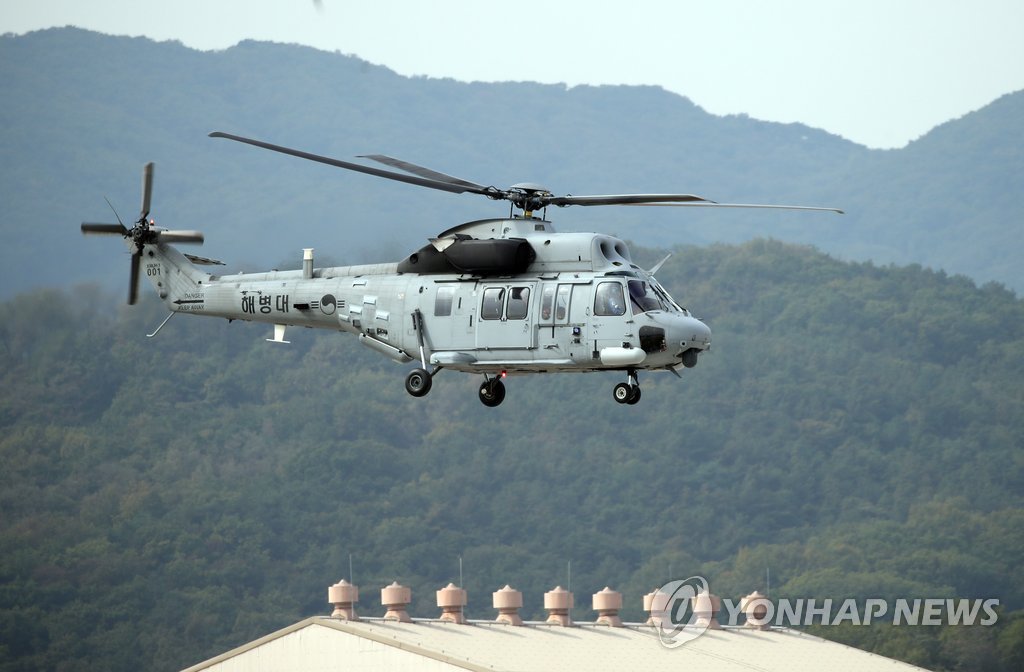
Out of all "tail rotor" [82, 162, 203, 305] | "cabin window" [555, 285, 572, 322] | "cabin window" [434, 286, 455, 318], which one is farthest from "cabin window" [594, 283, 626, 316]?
"tail rotor" [82, 162, 203, 305]

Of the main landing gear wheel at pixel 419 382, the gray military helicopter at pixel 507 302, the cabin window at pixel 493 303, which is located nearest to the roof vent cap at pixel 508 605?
the gray military helicopter at pixel 507 302

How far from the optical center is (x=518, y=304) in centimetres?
3584

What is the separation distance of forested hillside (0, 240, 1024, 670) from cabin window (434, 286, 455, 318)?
7685 centimetres

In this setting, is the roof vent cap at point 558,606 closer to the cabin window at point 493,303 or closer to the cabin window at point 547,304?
the cabin window at point 493,303

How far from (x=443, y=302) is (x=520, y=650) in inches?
1394

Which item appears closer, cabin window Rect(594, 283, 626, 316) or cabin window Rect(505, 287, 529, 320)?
cabin window Rect(594, 283, 626, 316)

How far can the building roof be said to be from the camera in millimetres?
64000

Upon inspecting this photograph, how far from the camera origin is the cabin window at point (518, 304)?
35.8 meters

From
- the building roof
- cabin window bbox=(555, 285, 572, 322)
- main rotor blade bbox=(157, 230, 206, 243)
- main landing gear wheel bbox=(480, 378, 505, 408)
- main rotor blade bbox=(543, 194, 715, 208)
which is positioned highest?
main rotor blade bbox=(543, 194, 715, 208)

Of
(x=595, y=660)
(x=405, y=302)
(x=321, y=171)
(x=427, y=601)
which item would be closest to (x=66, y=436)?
(x=427, y=601)

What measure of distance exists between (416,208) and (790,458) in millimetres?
41131

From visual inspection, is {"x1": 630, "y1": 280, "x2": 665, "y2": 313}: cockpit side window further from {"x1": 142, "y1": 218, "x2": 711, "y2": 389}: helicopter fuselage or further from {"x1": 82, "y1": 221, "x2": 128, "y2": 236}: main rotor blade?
{"x1": 82, "y1": 221, "x2": 128, "y2": 236}: main rotor blade

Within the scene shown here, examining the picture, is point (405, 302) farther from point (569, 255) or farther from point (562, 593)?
point (562, 593)

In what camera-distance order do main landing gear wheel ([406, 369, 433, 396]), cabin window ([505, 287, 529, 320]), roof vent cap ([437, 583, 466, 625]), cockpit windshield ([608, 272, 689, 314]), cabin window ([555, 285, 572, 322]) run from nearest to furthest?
cockpit windshield ([608, 272, 689, 314])
cabin window ([555, 285, 572, 322])
cabin window ([505, 287, 529, 320])
main landing gear wheel ([406, 369, 433, 396])
roof vent cap ([437, 583, 466, 625])
